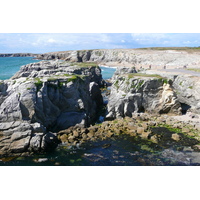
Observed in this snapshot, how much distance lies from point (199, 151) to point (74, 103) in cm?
1825

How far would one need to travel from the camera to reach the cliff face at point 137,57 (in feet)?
315

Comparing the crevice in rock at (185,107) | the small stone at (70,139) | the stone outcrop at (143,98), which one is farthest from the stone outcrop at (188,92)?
the small stone at (70,139)

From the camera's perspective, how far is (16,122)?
2436 cm

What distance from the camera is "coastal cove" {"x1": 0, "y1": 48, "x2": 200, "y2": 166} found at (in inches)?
853

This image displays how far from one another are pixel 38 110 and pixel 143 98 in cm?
1826

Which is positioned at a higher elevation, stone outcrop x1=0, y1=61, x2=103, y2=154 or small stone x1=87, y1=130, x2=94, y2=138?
stone outcrop x1=0, y1=61, x2=103, y2=154

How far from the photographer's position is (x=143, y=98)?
3497 cm

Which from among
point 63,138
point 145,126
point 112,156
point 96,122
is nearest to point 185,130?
point 145,126

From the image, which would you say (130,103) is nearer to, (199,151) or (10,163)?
(199,151)

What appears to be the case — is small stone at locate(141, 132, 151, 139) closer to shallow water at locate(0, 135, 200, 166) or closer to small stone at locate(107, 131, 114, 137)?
shallow water at locate(0, 135, 200, 166)

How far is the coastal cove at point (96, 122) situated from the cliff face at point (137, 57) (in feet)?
175

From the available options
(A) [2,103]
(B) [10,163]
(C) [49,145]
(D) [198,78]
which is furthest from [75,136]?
(D) [198,78]

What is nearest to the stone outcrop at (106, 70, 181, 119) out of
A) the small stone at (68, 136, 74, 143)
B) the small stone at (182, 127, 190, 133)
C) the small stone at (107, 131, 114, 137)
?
Result: the small stone at (182, 127, 190, 133)

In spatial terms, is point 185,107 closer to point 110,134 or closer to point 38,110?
point 110,134
